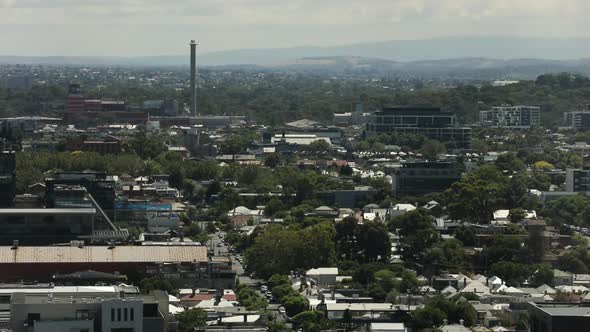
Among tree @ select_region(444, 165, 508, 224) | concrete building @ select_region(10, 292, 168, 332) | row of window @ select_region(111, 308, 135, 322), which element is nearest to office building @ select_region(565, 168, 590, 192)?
tree @ select_region(444, 165, 508, 224)

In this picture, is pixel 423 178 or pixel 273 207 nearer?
pixel 273 207

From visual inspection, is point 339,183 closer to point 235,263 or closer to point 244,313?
point 235,263

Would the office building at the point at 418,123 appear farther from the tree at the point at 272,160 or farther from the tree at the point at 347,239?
the tree at the point at 347,239

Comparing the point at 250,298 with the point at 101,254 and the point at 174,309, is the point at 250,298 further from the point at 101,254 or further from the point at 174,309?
the point at 101,254

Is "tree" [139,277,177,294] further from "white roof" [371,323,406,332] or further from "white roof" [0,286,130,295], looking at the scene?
"white roof" [0,286,130,295]

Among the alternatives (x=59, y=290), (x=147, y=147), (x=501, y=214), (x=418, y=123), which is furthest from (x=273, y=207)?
(x=418, y=123)
